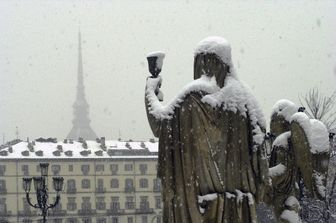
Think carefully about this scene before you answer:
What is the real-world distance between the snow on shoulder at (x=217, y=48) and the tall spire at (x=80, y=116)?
488 feet

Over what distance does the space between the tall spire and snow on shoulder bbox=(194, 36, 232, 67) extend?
14885 cm

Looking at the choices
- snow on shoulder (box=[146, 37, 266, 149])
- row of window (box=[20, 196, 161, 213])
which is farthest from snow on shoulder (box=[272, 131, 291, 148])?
row of window (box=[20, 196, 161, 213])

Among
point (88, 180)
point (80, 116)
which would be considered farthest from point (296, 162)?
point (80, 116)

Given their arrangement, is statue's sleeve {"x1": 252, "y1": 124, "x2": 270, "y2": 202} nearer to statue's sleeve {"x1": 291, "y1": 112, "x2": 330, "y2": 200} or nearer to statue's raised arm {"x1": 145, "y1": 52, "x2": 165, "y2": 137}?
statue's raised arm {"x1": 145, "y1": 52, "x2": 165, "y2": 137}

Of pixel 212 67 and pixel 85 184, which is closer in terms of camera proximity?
pixel 212 67

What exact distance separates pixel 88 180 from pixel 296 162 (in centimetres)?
8302

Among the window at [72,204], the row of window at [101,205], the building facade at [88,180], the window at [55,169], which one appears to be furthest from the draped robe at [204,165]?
the window at [72,204]

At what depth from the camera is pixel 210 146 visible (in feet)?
16.9

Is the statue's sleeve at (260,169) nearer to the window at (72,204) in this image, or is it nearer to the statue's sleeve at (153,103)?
the statue's sleeve at (153,103)

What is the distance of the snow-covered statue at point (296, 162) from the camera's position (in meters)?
6.90

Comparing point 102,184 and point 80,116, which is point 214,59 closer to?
point 102,184

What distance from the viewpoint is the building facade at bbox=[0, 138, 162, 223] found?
86062 millimetres

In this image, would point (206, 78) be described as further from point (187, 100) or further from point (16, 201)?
point (16, 201)

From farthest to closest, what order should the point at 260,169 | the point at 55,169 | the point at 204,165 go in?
the point at 55,169, the point at 260,169, the point at 204,165
